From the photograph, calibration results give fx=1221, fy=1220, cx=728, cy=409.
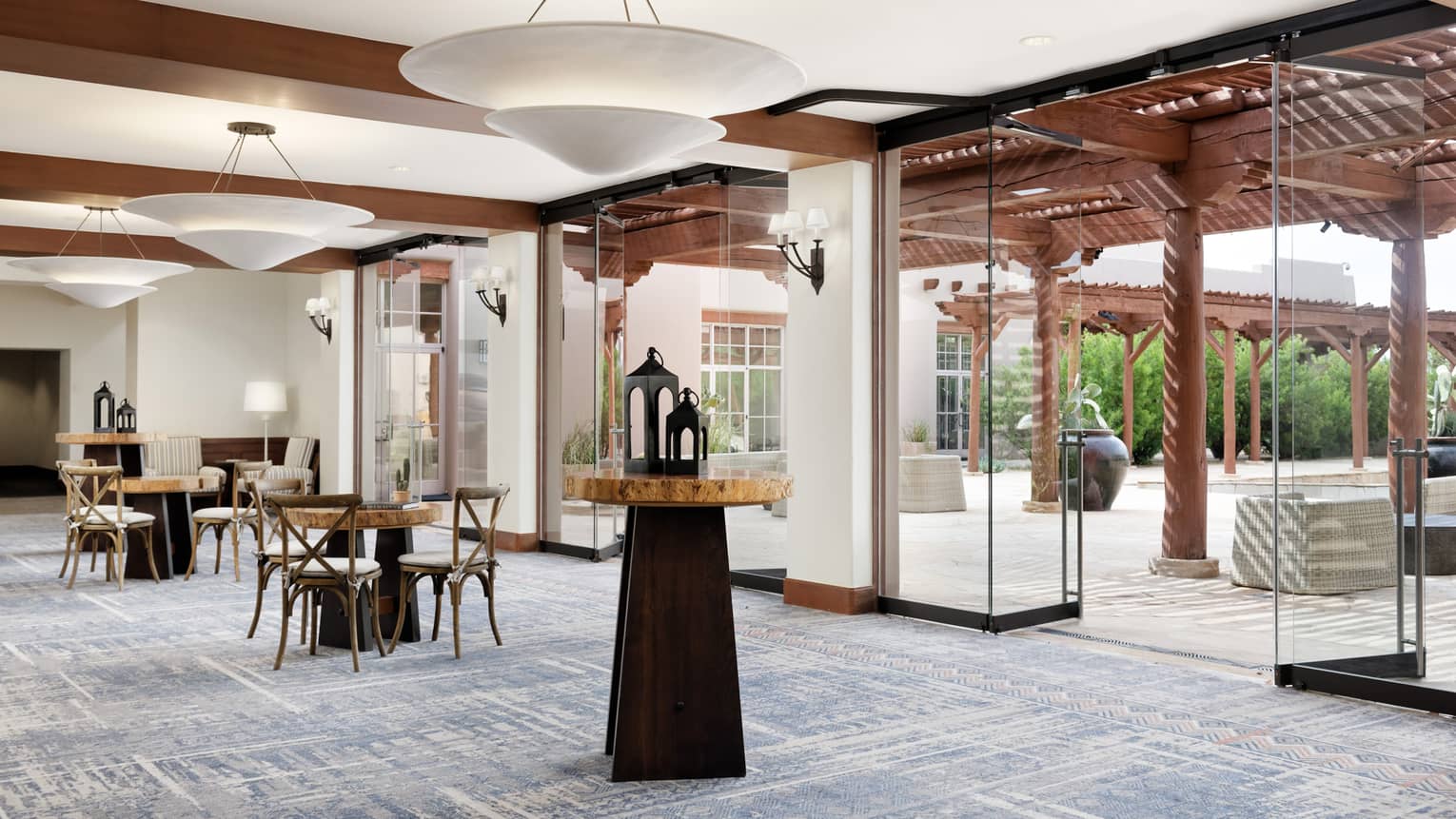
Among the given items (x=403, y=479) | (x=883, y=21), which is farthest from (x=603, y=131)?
(x=403, y=479)

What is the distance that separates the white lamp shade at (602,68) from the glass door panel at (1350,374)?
2.43 m

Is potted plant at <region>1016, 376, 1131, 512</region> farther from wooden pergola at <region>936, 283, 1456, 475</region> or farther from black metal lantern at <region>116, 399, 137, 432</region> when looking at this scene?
black metal lantern at <region>116, 399, 137, 432</region>

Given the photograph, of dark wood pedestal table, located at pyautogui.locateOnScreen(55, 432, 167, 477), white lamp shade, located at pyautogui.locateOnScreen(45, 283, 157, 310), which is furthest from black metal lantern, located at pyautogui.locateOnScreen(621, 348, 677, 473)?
dark wood pedestal table, located at pyautogui.locateOnScreen(55, 432, 167, 477)

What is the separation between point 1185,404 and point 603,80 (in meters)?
6.32

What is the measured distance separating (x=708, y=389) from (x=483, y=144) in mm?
2042

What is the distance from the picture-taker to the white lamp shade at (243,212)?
5.82 meters

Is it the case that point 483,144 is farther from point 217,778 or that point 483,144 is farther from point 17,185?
point 217,778

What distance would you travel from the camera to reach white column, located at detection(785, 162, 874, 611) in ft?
22.9

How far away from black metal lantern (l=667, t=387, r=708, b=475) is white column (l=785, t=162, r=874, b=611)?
9.67ft

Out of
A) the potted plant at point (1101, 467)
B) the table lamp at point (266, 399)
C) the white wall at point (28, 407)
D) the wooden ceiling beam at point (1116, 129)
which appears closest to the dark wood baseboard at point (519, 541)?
the table lamp at point (266, 399)

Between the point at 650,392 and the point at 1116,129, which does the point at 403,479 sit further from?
the point at 650,392

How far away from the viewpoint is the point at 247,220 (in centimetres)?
613

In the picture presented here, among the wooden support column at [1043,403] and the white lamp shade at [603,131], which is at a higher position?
the white lamp shade at [603,131]

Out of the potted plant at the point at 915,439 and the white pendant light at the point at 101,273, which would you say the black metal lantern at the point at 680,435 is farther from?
the white pendant light at the point at 101,273
